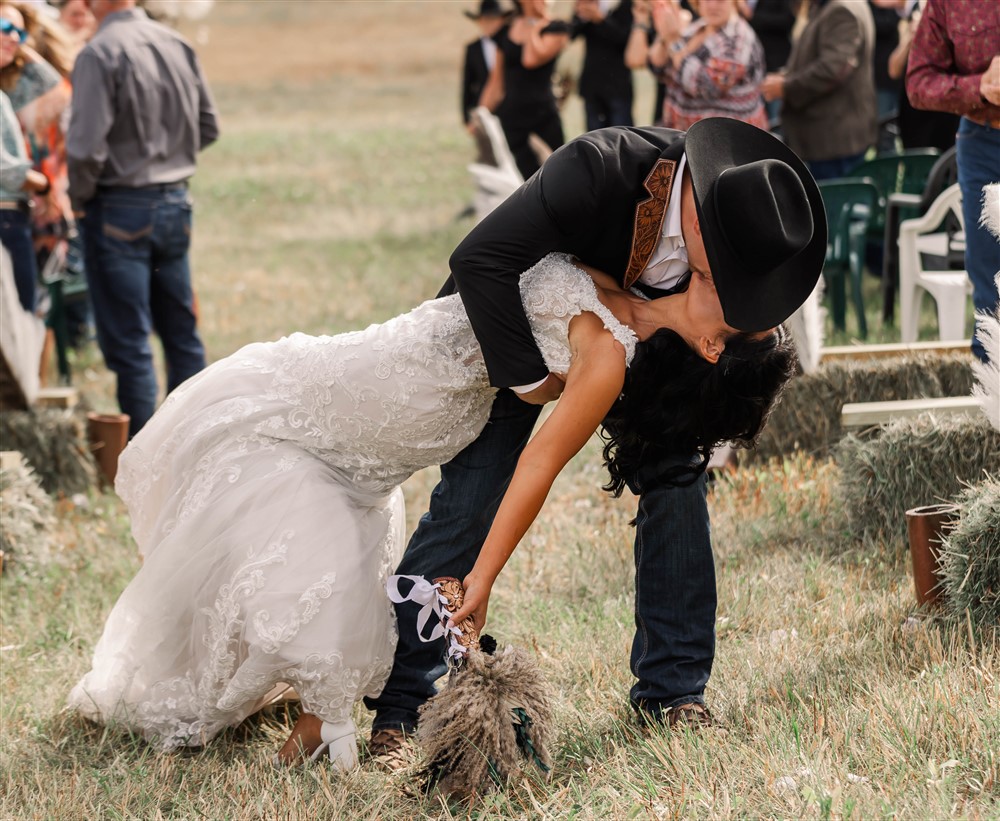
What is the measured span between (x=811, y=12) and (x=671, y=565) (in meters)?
6.54

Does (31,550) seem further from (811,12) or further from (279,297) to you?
(811,12)

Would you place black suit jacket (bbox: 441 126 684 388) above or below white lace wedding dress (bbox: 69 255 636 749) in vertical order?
above

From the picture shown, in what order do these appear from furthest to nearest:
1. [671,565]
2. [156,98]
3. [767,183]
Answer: [156,98] → [671,565] → [767,183]

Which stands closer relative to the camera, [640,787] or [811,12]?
[640,787]

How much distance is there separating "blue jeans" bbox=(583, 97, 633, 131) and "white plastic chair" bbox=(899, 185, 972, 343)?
4.73 m

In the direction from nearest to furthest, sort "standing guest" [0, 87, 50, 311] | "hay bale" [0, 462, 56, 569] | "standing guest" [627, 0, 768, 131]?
"hay bale" [0, 462, 56, 569]
"standing guest" [0, 87, 50, 311]
"standing guest" [627, 0, 768, 131]

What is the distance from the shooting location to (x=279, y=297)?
34.4 feet

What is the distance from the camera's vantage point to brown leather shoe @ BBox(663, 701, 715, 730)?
313cm

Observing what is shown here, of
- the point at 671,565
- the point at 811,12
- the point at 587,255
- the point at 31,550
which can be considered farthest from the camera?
the point at 811,12

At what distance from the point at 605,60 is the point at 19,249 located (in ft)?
20.4

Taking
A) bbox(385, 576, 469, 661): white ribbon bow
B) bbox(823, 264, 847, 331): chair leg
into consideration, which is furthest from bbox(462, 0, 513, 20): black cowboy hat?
bbox(385, 576, 469, 661): white ribbon bow

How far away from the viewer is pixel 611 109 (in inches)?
447

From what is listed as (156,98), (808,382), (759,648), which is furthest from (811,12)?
(759,648)

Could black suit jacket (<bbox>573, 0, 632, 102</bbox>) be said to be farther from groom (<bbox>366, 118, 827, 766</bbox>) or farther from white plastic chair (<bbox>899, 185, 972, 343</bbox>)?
groom (<bbox>366, 118, 827, 766</bbox>)
